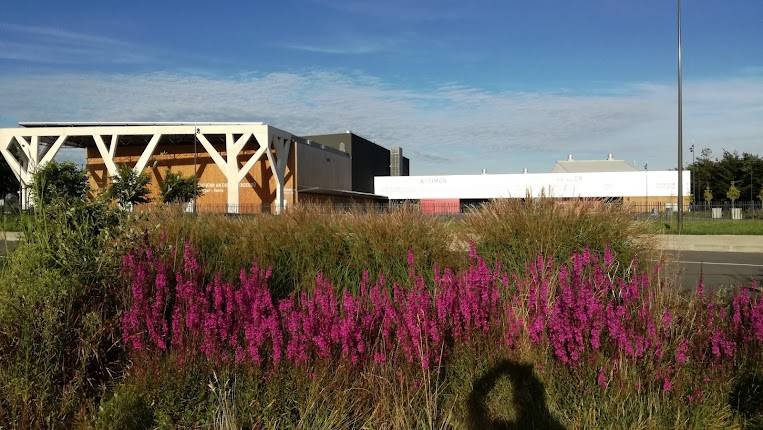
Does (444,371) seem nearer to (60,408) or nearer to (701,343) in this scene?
(701,343)

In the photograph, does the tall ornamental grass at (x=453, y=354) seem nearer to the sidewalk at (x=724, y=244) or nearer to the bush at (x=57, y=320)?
the bush at (x=57, y=320)

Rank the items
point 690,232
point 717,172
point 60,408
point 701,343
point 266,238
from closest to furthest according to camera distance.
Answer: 1. point 60,408
2. point 701,343
3. point 266,238
4. point 690,232
5. point 717,172

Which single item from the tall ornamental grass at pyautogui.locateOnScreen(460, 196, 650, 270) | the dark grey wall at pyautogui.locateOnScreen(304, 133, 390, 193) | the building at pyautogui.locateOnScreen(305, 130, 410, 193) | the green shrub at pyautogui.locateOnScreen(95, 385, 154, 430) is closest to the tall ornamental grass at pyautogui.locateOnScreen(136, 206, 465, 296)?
the tall ornamental grass at pyautogui.locateOnScreen(460, 196, 650, 270)

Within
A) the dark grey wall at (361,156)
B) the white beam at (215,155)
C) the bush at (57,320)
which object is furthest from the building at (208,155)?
the bush at (57,320)

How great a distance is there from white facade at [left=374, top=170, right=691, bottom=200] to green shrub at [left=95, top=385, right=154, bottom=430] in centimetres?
5442

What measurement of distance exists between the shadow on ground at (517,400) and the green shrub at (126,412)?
186cm

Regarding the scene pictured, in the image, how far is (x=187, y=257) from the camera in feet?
14.8

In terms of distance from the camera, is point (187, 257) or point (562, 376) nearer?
point (562, 376)

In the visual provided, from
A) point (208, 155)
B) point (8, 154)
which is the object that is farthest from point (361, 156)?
point (8, 154)

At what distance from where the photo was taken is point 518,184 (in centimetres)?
6044

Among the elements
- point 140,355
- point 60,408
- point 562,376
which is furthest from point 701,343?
point 60,408

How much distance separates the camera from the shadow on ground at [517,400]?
347cm

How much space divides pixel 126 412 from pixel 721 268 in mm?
13984

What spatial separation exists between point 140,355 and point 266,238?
125 inches
